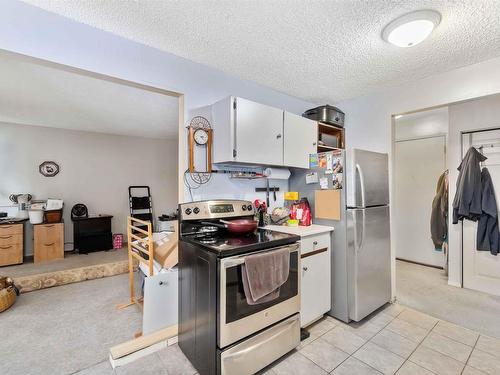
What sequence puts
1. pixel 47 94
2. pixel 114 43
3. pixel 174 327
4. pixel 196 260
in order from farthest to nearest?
pixel 47 94, pixel 174 327, pixel 114 43, pixel 196 260

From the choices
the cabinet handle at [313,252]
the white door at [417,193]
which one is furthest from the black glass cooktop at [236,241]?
the white door at [417,193]

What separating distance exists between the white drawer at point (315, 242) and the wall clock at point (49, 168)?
5047mm

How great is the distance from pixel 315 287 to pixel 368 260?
0.63m

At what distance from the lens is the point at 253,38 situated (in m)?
1.85

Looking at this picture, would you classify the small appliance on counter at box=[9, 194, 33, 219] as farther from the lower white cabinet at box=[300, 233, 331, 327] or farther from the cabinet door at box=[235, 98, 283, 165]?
the lower white cabinet at box=[300, 233, 331, 327]

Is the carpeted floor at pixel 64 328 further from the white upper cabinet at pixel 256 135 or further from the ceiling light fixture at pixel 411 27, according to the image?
the ceiling light fixture at pixel 411 27

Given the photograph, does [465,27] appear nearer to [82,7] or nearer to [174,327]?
[82,7]

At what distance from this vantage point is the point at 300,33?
70.1 inches

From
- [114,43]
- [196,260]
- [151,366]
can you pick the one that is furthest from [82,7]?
[151,366]

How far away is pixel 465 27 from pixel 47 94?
428 cm

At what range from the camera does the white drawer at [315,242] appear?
80.4 inches

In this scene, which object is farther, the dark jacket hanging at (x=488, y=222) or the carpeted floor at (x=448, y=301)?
the dark jacket hanging at (x=488, y=222)

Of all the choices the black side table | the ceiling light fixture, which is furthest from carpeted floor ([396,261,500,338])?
the black side table

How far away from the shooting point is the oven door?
1.43 m
